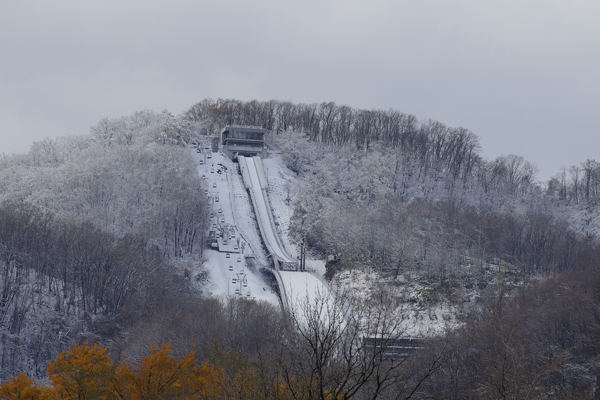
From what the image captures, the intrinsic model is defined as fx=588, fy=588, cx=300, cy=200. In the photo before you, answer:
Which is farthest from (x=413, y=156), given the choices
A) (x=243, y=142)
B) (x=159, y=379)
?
(x=159, y=379)

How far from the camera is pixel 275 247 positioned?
203 ft

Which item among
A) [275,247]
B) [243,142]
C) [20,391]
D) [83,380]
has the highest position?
[243,142]

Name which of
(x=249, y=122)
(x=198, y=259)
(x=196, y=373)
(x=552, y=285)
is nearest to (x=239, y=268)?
(x=198, y=259)

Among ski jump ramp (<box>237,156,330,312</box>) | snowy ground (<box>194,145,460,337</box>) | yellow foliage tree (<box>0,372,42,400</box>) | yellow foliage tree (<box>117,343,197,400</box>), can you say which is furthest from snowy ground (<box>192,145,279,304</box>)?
yellow foliage tree (<box>0,372,42,400</box>)

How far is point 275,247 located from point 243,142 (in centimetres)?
2717

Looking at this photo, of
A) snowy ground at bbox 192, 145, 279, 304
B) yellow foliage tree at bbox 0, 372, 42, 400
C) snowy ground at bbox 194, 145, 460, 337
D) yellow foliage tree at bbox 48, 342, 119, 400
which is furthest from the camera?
snowy ground at bbox 192, 145, 279, 304

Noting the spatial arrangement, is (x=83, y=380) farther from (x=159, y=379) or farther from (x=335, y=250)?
(x=335, y=250)

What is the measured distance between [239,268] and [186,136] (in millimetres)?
33460

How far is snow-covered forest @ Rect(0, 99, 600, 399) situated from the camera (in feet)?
95.9

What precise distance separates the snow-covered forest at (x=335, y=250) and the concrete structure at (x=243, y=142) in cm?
423

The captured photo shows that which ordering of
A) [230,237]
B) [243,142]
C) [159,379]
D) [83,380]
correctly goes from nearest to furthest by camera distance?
[83,380]
[159,379]
[230,237]
[243,142]

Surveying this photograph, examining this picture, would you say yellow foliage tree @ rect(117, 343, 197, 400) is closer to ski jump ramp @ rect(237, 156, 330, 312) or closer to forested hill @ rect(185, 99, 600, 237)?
ski jump ramp @ rect(237, 156, 330, 312)

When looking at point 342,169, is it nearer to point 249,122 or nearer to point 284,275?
point 249,122

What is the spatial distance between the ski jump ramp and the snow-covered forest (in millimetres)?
2543
